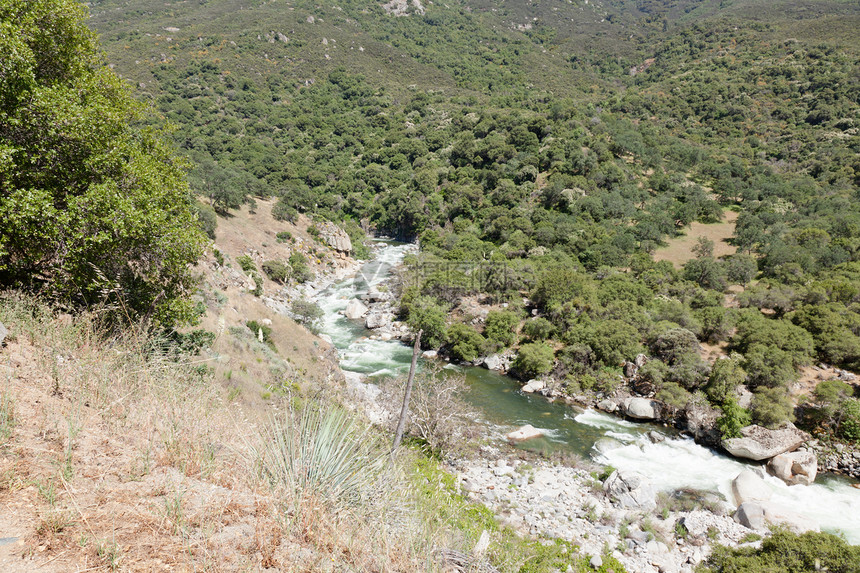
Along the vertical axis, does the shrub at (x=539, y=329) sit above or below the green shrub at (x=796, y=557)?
below

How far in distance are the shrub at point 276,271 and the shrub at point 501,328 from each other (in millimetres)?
21467

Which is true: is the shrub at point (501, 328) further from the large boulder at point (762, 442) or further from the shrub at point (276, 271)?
the shrub at point (276, 271)

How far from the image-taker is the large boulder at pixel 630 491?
14547 millimetres

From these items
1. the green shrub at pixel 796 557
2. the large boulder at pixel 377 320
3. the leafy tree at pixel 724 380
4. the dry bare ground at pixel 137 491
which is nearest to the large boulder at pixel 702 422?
the leafy tree at pixel 724 380

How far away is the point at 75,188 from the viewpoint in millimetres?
7348

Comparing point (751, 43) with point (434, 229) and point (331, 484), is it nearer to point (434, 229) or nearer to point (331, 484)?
point (434, 229)

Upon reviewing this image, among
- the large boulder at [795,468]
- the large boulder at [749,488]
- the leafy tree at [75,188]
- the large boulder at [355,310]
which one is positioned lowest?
the large boulder at [355,310]

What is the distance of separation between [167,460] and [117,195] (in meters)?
5.46

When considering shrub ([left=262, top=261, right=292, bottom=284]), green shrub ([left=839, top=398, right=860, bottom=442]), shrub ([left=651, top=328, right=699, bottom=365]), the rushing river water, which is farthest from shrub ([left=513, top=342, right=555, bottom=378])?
shrub ([left=262, top=261, right=292, bottom=284])

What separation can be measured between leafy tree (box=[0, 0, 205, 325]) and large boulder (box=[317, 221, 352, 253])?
42844mm

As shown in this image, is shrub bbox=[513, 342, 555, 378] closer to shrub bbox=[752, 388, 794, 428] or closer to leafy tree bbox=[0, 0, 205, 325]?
shrub bbox=[752, 388, 794, 428]

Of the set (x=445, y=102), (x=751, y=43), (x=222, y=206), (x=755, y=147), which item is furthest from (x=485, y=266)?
(x=751, y=43)

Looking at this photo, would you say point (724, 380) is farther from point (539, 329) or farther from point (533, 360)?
point (539, 329)

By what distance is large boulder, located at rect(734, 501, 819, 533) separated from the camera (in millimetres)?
13373
